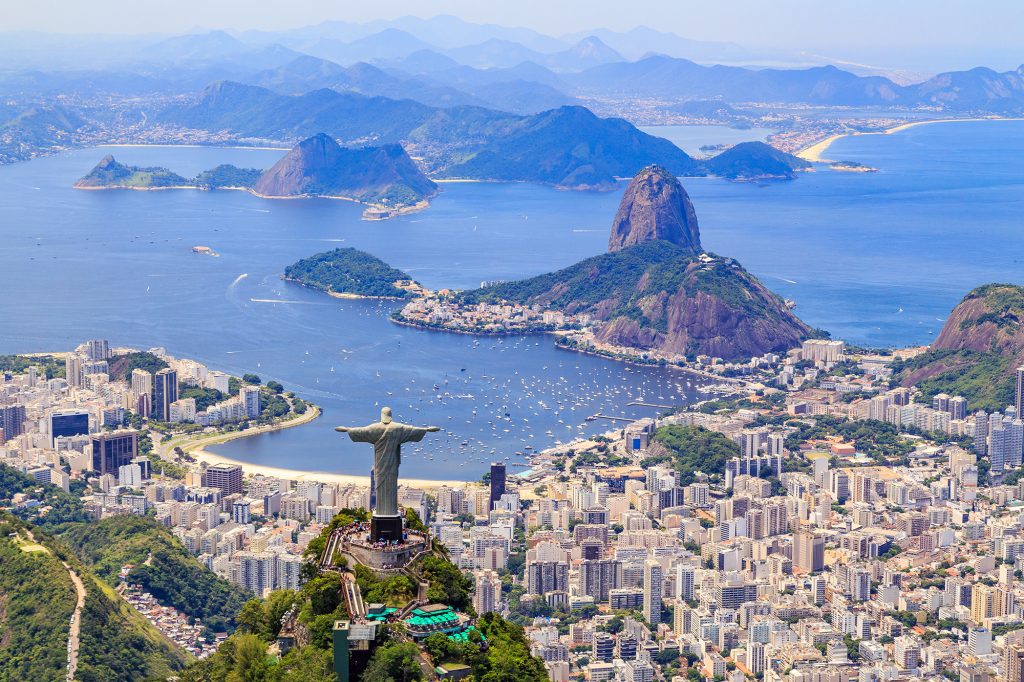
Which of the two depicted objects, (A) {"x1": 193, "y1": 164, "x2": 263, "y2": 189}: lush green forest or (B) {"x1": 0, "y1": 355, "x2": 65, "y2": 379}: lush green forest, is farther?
(A) {"x1": 193, "y1": 164, "x2": 263, "y2": 189}: lush green forest

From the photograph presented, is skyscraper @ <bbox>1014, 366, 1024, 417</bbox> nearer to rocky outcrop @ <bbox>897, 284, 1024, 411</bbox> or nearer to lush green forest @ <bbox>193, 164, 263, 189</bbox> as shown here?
rocky outcrop @ <bbox>897, 284, 1024, 411</bbox>

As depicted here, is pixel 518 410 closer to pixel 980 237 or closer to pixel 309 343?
pixel 309 343

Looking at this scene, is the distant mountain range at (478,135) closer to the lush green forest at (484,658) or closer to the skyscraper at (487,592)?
the skyscraper at (487,592)

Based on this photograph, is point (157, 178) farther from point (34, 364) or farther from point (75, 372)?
point (75, 372)

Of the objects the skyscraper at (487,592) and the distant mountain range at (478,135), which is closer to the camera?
the skyscraper at (487,592)

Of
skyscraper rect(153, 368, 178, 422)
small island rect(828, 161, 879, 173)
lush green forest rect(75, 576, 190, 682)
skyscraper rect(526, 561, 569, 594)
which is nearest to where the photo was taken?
lush green forest rect(75, 576, 190, 682)

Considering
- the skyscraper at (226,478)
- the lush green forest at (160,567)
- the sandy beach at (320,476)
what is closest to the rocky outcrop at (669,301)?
the sandy beach at (320,476)

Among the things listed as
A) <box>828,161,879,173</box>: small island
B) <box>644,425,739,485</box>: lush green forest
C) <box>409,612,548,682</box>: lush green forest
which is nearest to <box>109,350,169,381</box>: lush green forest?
<box>644,425,739,485</box>: lush green forest
